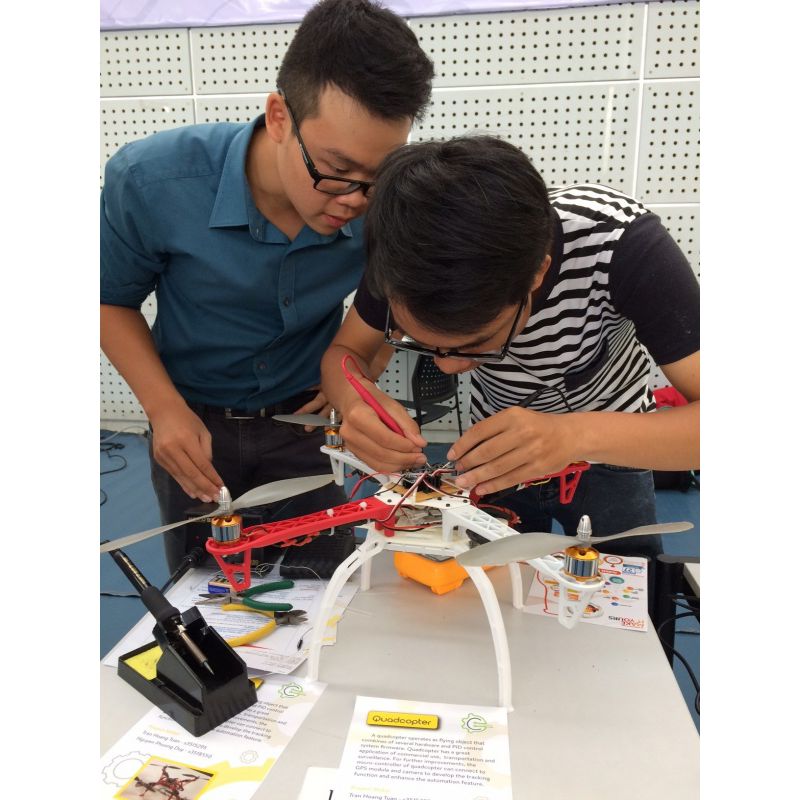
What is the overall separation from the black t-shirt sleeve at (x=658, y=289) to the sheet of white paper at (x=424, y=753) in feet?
2.09

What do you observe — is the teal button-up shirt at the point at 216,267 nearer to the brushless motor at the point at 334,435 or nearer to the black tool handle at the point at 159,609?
the brushless motor at the point at 334,435

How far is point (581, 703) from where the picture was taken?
3.13ft

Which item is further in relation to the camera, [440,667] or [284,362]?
Result: [284,362]

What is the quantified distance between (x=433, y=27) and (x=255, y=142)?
2.22m

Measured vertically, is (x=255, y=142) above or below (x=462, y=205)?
above

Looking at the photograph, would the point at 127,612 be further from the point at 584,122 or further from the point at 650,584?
the point at 584,122

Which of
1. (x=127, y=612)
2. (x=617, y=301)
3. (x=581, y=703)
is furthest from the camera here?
(x=127, y=612)

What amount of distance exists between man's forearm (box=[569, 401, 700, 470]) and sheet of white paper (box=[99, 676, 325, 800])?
0.58 meters

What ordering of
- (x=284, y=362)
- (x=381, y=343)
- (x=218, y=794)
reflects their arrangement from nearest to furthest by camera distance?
(x=218, y=794), (x=381, y=343), (x=284, y=362)

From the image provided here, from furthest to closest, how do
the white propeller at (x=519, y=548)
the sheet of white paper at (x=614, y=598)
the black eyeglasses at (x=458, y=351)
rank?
the sheet of white paper at (x=614, y=598), the black eyeglasses at (x=458, y=351), the white propeller at (x=519, y=548)

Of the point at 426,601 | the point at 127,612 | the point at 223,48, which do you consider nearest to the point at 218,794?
the point at 426,601

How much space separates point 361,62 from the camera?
1053 mm

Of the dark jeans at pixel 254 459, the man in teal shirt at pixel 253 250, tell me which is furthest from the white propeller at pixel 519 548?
the dark jeans at pixel 254 459

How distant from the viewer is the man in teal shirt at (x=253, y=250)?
1077 millimetres
